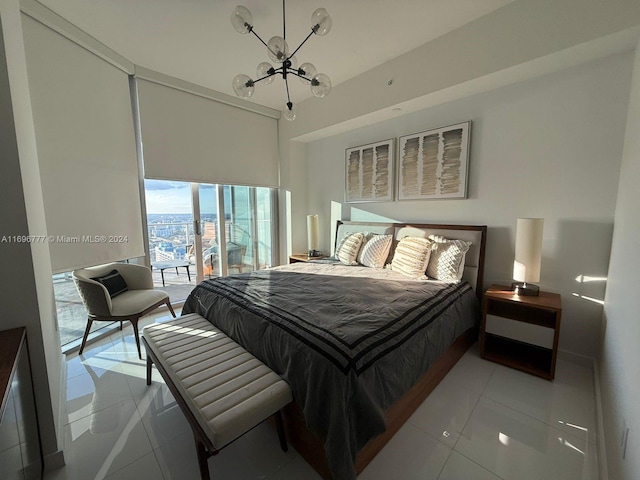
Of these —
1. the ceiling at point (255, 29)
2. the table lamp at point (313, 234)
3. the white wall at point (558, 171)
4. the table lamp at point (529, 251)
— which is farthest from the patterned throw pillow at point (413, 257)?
the ceiling at point (255, 29)

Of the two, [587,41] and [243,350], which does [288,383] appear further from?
[587,41]

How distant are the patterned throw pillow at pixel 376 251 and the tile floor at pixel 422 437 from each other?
4.32 feet

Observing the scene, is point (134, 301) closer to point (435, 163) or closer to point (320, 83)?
point (320, 83)

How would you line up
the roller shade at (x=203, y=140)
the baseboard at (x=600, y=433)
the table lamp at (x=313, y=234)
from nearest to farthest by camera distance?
the baseboard at (x=600, y=433)
the roller shade at (x=203, y=140)
the table lamp at (x=313, y=234)

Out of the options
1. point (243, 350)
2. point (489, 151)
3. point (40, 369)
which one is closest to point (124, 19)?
point (40, 369)

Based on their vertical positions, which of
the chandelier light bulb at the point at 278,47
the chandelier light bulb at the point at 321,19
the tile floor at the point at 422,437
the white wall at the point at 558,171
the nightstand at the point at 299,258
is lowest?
the tile floor at the point at 422,437

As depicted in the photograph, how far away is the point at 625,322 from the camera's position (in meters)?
1.32

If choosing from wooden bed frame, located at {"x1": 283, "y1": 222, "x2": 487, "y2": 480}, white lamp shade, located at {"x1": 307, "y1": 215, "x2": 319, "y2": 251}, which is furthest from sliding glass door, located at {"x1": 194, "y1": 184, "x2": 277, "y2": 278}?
wooden bed frame, located at {"x1": 283, "y1": 222, "x2": 487, "y2": 480}

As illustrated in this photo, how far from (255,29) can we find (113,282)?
8.96 ft

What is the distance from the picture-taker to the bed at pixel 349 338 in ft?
3.96

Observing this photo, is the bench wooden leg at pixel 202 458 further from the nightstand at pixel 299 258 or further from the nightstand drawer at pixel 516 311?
the nightstand at pixel 299 258

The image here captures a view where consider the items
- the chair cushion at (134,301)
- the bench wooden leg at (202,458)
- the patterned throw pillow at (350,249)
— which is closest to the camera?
the bench wooden leg at (202,458)

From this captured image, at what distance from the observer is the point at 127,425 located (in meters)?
1.65

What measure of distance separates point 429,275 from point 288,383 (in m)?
1.82
